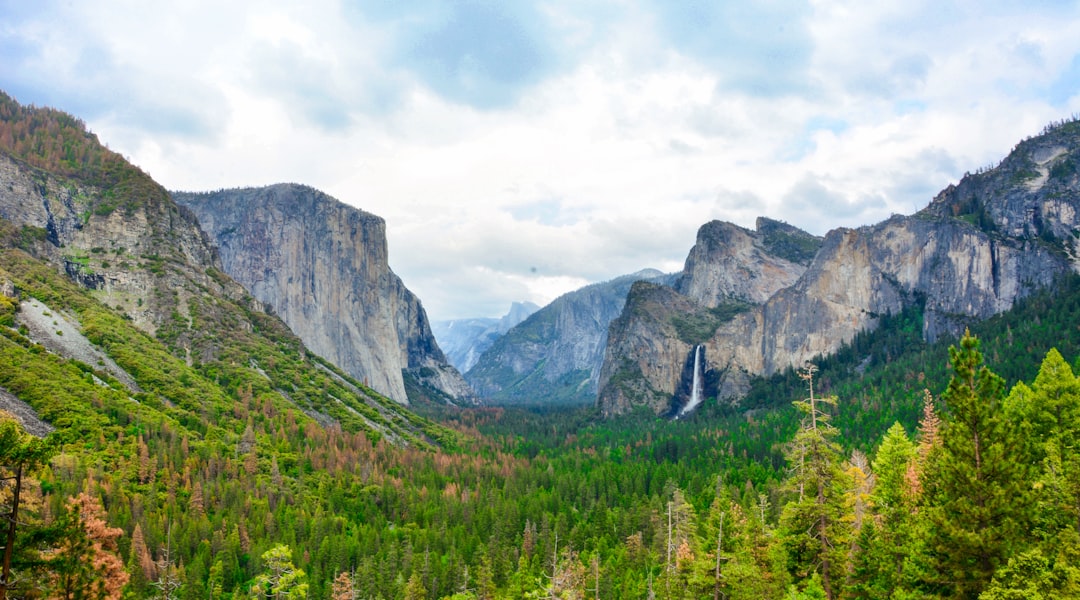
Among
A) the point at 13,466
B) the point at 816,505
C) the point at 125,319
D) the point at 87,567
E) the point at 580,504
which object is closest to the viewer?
the point at 13,466

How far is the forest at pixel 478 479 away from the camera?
25.2 meters

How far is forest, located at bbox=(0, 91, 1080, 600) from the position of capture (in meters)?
25.2

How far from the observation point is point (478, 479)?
118 metres

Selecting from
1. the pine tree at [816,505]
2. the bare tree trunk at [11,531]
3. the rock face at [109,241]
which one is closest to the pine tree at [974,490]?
the pine tree at [816,505]

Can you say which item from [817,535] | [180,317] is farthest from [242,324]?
[817,535]

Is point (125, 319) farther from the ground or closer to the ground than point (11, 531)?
farther from the ground

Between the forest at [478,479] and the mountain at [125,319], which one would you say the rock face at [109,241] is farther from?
the forest at [478,479]

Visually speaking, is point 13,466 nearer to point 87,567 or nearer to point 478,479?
point 87,567

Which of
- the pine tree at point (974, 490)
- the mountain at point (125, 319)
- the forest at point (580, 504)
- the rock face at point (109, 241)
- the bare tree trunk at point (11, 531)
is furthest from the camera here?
the rock face at point (109, 241)

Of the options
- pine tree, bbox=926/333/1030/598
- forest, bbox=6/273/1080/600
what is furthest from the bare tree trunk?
pine tree, bbox=926/333/1030/598

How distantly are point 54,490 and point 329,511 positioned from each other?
33.0 meters

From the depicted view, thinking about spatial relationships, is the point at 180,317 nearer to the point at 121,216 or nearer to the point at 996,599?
the point at 121,216

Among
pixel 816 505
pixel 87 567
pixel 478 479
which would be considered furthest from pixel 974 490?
pixel 478 479

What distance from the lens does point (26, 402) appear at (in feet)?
285
